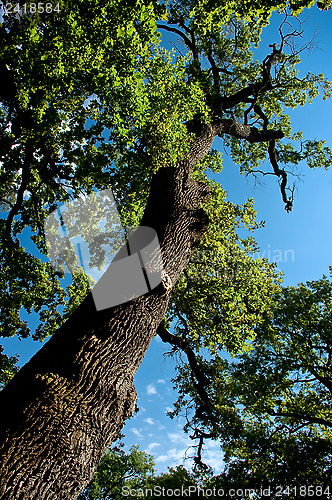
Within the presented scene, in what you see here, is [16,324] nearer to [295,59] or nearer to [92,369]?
[92,369]

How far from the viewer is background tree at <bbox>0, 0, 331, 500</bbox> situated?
8.48 feet

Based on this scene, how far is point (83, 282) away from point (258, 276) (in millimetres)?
5449

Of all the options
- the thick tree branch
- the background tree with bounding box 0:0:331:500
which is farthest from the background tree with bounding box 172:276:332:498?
the thick tree branch

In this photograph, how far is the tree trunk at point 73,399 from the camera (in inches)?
86.5

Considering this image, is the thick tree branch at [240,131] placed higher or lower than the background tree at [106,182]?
higher

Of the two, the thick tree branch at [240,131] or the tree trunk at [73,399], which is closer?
the tree trunk at [73,399]

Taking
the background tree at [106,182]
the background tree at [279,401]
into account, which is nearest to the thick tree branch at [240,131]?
the background tree at [106,182]

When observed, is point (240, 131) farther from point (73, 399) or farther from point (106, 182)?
point (73, 399)

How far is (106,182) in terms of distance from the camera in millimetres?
5422

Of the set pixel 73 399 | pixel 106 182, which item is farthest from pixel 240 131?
pixel 73 399

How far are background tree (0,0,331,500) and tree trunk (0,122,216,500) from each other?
0.4 inches

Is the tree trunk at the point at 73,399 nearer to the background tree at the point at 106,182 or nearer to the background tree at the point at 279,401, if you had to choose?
the background tree at the point at 106,182

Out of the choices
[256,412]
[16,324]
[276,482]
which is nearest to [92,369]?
[16,324]

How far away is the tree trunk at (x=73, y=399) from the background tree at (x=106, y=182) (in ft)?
0.04
